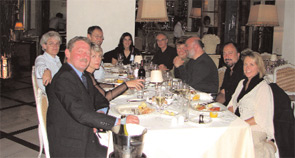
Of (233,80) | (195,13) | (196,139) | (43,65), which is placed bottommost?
(196,139)

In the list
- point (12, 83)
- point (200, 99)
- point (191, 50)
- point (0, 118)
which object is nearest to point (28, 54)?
point (12, 83)

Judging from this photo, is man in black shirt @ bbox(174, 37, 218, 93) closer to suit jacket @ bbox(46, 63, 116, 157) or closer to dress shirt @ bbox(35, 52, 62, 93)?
dress shirt @ bbox(35, 52, 62, 93)

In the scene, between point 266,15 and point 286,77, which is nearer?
point 286,77

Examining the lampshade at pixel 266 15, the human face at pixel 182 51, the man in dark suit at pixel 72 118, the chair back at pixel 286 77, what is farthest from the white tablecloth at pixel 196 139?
the lampshade at pixel 266 15

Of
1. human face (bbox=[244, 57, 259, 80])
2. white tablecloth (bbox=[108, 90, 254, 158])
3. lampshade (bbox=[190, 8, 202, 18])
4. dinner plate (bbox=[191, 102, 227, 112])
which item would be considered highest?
lampshade (bbox=[190, 8, 202, 18])

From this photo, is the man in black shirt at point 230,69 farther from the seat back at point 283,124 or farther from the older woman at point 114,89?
the older woman at point 114,89

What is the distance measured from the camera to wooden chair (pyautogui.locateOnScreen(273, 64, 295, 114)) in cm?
425

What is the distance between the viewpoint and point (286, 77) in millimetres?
4305

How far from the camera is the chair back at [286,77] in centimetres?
425

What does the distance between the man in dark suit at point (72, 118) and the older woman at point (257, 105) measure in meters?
0.98

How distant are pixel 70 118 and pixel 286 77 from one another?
3358mm

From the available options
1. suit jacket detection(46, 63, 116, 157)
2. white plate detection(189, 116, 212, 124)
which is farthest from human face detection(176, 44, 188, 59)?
suit jacket detection(46, 63, 116, 157)

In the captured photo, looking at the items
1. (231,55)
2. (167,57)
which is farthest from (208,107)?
(167,57)

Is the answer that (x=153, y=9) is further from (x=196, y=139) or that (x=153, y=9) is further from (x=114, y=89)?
(x=196, y=139)
